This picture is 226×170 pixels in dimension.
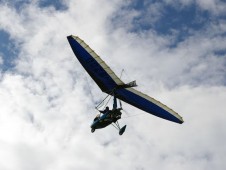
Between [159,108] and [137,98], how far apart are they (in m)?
1.80

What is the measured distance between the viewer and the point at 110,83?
111 ft

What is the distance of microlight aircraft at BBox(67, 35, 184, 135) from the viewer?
1257 inches

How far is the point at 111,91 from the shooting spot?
34.4m

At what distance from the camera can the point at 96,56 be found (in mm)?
31875

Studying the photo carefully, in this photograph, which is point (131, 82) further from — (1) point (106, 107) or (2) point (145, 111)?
(2) point (145, 111)

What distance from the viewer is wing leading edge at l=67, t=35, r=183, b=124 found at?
31781 millimetres

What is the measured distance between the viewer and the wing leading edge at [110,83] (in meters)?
31.8

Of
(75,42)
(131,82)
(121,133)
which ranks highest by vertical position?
(75,42)

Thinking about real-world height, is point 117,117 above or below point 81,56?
below

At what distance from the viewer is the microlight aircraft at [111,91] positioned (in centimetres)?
3194

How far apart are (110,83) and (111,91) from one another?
858mm

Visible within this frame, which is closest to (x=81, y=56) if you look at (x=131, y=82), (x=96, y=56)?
(x=96, y=56)

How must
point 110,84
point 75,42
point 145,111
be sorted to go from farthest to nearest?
1. point 145,111
2. point 110,84
3. point 75,42

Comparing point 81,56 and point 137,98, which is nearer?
point 81,56
